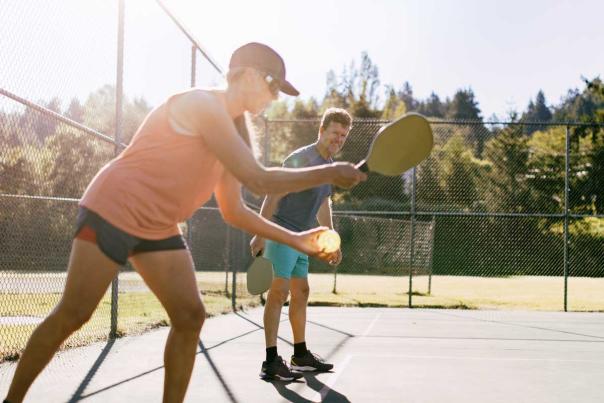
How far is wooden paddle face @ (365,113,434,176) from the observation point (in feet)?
12.0

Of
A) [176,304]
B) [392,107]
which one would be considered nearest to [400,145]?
[176,304]

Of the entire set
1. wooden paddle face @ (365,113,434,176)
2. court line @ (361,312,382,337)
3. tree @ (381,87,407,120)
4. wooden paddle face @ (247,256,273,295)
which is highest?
tree @ (381,87,407,120)

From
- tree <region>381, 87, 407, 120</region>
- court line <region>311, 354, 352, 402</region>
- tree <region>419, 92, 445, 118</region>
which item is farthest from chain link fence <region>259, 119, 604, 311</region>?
tree <region>419, 92, 445, 118</region>

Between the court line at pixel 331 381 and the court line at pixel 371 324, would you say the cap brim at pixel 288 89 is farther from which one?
the court line at pixel 371 324

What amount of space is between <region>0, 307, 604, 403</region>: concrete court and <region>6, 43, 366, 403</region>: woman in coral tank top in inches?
72.8

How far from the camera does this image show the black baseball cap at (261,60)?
357cm

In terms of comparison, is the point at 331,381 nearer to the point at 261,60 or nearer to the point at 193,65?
the point at 261,60

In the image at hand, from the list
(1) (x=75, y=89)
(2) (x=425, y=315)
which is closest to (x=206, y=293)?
(2) (x=425, y=315)

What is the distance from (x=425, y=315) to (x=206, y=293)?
4.48 meters

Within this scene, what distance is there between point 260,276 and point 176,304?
2.62 m

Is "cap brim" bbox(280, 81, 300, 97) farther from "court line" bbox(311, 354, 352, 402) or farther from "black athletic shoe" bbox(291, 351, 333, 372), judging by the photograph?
"black athletic shoe" bbox(291, 351, 333, 372)

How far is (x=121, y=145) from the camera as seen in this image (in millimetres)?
8023

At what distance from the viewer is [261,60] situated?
3.57 m

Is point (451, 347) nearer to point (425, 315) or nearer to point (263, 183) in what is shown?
point (425, 315)
